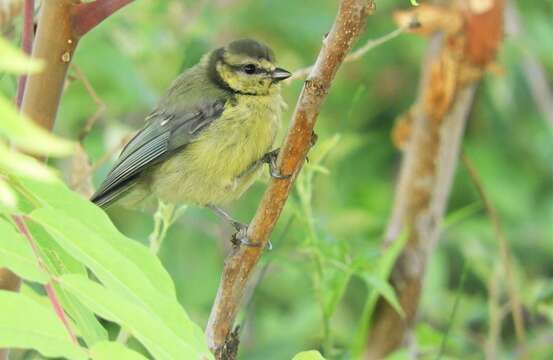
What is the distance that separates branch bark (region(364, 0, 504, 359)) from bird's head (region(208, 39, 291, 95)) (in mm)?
594

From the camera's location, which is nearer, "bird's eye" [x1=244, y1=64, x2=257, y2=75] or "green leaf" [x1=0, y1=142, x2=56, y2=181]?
"green leaf" [x1=0, y1=142, x2=56, y2=181]

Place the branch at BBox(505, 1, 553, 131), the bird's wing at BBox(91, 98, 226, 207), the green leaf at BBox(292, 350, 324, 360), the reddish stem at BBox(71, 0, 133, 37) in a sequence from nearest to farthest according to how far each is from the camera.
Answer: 1. the green leaf at BBox(292, 350, 324, 360)
2. the reddish stem at BBox(71, 0, 133, 37)
3. the bird's wing at BBox(91, 98, 226, 207)
4. the branch at BBox(505, 1, 553, 131)

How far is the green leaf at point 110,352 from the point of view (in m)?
1.42

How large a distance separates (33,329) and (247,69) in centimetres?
256

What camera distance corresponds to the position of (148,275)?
1.62m

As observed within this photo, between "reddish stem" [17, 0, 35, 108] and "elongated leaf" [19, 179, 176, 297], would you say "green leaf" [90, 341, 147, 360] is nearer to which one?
"elongated leaf" [19, 179, 176, 297]

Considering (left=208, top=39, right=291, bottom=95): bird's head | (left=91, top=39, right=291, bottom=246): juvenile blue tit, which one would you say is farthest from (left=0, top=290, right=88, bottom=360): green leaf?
(left=208, top=39, right=291, bottom=95): bird's head

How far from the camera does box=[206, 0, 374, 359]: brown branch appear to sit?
6.30 ft

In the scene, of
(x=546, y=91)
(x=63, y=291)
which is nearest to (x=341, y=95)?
(x=546, y=91)

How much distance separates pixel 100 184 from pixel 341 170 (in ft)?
6.85

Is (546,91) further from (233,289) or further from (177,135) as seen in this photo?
(233,289)

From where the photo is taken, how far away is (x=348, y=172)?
5.81m

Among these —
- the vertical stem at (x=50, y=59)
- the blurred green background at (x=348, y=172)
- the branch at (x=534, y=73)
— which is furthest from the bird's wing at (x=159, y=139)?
the branch at (x=534, y=73)

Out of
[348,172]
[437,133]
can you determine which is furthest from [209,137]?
[348,172]
